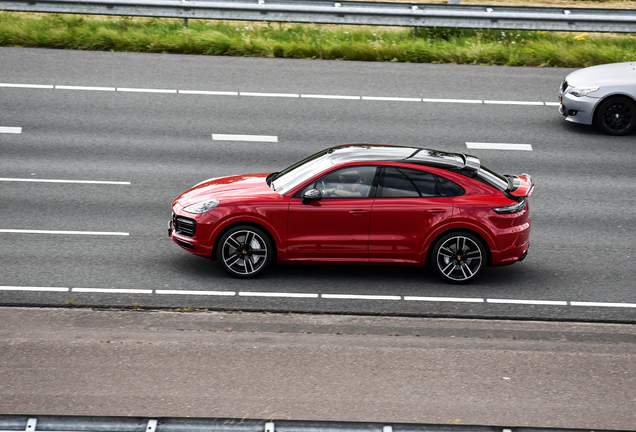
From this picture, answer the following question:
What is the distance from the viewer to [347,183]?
33.5 feet

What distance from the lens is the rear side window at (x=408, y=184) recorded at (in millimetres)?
10180

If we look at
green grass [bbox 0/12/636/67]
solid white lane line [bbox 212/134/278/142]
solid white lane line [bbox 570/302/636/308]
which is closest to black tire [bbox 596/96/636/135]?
green grass [bbox 0/12/636/67]

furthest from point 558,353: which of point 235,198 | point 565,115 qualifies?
point 565,115

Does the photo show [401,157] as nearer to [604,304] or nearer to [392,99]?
[604,304]

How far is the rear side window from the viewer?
10180 mm

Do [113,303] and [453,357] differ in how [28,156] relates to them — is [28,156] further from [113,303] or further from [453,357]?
[453,357]

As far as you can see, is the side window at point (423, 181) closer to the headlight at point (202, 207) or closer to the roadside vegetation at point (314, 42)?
the headlight at point (202, 207)

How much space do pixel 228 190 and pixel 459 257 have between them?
3.08 meters

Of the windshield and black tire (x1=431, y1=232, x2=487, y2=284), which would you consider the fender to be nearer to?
the windshield

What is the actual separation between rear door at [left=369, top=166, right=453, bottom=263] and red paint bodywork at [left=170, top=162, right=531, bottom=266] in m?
0.01

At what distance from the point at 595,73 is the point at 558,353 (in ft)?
32.4

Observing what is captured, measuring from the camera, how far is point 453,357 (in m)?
A: 8.14

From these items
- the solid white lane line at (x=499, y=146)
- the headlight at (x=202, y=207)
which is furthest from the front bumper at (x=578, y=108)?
the headlight at (x=202, y=207)

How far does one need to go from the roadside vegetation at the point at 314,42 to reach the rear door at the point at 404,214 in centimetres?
1045
